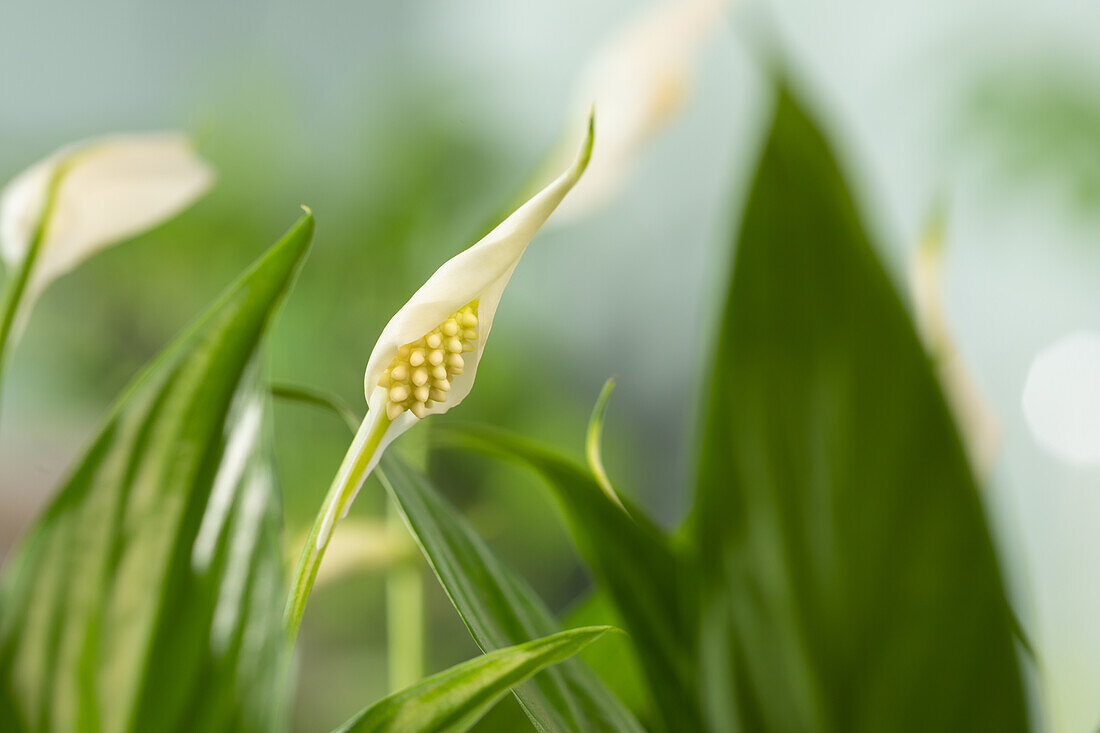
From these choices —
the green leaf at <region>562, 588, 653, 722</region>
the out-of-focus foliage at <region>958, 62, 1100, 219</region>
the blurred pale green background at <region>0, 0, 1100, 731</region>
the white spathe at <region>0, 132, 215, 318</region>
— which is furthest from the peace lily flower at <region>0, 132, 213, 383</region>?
the out-of-focus foliage at <region>958, 62, 1100, 219</region>

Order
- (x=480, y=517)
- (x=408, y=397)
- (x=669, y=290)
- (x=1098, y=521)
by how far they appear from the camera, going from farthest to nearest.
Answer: (x=669, y=290), (x=480, y=517), (x=1098, y=521), (x=408, y=397)

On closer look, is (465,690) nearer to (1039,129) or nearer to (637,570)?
(637,570)

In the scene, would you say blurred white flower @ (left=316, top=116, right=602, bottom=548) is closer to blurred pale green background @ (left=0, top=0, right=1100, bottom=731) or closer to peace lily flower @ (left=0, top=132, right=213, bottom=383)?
peace lily flower @ (left=0, top=132, right=213, bottom=383)

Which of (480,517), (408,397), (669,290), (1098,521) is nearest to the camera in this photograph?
(408,397)

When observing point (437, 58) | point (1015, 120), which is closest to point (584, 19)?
point (437, 58)

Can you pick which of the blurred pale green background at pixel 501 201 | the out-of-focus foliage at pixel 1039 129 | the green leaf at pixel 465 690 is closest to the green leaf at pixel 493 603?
the green leaf at pixel 465 690

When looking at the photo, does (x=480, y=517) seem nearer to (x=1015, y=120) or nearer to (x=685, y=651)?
(x=1015, y=120)
